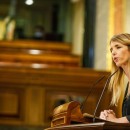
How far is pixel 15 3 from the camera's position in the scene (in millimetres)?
7227

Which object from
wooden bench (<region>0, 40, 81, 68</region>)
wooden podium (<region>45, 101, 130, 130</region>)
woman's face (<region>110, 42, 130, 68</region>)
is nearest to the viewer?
wooden podium (<region>45, 101, 130, 130</region>)

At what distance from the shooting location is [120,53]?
167cm

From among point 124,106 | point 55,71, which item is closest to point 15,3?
point 55,71

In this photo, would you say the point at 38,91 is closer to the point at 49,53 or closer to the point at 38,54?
the point at 38,54

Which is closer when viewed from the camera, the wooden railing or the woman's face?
the woman's face

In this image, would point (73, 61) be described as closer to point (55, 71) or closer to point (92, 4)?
point (92, 4)

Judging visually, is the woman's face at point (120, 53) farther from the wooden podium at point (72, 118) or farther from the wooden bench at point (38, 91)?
the wooden bench at point (38, 91)

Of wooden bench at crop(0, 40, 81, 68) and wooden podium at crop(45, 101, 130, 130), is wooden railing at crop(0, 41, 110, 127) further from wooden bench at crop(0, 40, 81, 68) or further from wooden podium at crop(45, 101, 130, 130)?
wooden podium at crop(45, 101, 130, 130)

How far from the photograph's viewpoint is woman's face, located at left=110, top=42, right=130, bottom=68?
1.67 m

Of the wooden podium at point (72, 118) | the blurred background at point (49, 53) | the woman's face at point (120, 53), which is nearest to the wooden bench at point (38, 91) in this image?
the blurred background at point (49, 53)

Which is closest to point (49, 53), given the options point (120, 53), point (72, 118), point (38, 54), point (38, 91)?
point (38, 54)

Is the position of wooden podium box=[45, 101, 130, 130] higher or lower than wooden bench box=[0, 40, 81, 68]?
lower

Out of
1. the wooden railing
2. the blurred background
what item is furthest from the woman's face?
the wooden railing

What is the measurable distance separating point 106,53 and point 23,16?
3502mm
